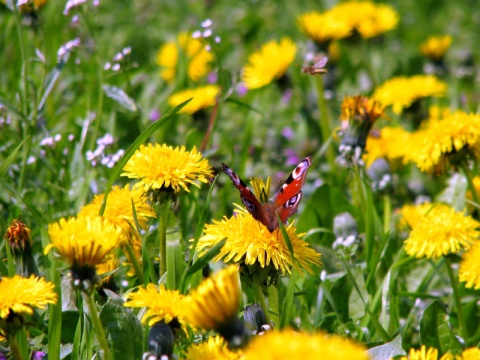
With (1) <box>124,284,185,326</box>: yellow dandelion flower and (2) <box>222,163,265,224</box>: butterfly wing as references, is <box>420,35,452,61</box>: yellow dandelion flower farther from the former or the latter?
(1) <box>124,284,185,326</box>: yellow dandelion flower

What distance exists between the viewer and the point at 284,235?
1788 millimetres

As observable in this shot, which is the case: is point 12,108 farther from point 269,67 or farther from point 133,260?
point 269,67

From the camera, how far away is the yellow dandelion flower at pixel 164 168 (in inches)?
77.3

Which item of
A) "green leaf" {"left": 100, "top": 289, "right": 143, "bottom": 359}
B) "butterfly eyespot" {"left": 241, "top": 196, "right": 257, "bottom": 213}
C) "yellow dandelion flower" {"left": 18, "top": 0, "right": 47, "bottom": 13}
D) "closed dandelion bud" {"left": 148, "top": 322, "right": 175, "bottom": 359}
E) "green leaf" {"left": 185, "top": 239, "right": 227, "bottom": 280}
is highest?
"yellow dandelion flower" {"left": 18, "top": 0, "right": 47, "bottom": 13}

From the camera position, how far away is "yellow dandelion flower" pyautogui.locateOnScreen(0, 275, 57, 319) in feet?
5.23

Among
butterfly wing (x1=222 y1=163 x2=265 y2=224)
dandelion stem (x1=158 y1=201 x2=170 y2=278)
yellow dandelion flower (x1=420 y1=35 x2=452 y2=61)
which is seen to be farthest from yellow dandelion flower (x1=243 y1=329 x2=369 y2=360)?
yellow dandelion flower (x1=420 y1=35 x2=452 y2=61)

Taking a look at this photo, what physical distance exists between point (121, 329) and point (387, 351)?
71 cm

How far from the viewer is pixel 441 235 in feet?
7.14

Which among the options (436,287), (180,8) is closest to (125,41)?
(180,8)

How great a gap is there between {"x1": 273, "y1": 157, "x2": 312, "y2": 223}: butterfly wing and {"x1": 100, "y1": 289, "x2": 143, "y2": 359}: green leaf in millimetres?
492

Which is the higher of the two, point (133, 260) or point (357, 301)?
point (133, 260)

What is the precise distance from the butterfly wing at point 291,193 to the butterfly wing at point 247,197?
0.07 meters

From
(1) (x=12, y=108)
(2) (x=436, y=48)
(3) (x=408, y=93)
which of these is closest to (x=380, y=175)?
(3) (x=408, y=93)

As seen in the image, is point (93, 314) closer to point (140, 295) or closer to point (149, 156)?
point (140, 295)
